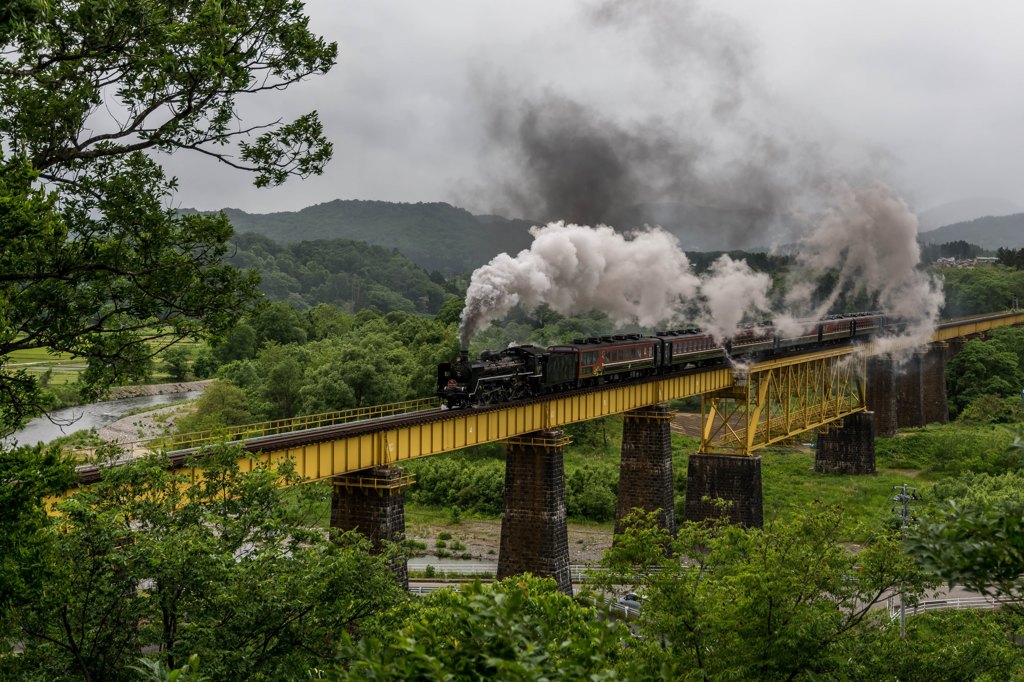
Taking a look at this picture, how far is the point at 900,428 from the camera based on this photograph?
8338 centimetres

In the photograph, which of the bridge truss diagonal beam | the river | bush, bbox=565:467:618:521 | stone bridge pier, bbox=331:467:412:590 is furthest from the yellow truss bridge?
the river

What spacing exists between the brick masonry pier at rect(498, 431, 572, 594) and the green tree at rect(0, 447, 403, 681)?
1734 cm

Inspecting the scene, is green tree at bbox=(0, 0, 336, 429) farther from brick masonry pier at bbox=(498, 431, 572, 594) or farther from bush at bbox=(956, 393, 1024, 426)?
bush at bbox=(956, 393, 1024, 426)

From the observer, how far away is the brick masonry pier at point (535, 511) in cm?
3631

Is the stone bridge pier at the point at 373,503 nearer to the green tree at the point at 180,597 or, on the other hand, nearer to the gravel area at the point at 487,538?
the green tree at the point at 180,597

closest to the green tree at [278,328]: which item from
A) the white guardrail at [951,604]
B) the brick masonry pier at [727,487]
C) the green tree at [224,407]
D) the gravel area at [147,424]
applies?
the gravel area at [147,424]

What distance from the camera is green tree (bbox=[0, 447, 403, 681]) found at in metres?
15.8

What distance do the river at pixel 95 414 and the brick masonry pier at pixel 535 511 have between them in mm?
44904

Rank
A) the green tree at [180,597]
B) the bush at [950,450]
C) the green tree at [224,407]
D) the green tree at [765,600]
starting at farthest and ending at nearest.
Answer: the green tree at [224,407]
the bush at [950,450]
the green tree at [765,600]
the green tree at [180,597]

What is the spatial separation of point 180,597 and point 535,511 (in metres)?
20.8

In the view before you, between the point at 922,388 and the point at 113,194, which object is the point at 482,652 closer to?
the point at 113,194

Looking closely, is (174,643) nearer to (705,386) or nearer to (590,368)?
(590,368)

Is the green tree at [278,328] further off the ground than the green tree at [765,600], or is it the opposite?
the green tree at [278,328]

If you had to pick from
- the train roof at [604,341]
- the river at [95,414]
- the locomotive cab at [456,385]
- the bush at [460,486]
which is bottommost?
the bush at [460,486]
